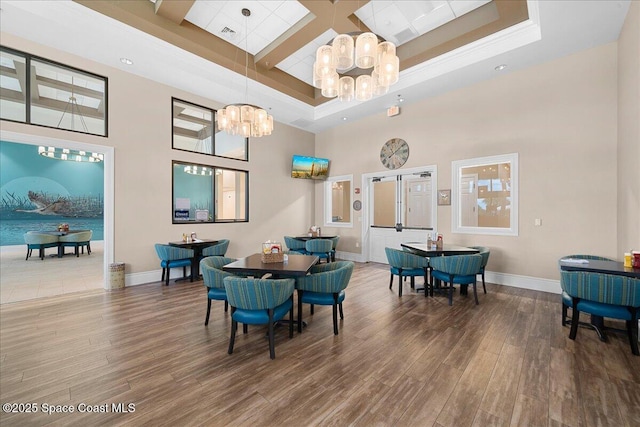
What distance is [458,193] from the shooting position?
19.1ft

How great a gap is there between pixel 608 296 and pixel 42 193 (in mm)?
14799

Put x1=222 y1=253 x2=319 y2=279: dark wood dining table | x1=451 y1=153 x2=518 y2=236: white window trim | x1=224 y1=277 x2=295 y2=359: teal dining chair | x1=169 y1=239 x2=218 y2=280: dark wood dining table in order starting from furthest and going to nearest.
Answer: x1=169 y1=239 x2=218 y2=280: dark wood dining table → x1=451 y1=153 x2=518 y2=236: white window trim → x1=222 y1=253 x2=319 y2=279: dark wood dining table → x1=224 y1=277 x2=295 y2=359: teal dining chair

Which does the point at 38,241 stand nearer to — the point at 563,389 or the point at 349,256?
the point at 349,256

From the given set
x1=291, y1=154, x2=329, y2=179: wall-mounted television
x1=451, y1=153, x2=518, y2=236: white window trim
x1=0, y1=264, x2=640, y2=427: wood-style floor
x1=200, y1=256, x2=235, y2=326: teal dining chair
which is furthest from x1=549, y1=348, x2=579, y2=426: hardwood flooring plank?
x1=291, y1=154, x2=329, y2=179: wall-mounted television

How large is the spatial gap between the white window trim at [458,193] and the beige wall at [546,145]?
9 centimetres

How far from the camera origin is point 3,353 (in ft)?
8.73

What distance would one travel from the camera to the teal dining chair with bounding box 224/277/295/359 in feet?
8.16

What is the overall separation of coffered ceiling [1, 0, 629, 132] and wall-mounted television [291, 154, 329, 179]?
264 centimetres

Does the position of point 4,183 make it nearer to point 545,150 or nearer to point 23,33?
point 23,33

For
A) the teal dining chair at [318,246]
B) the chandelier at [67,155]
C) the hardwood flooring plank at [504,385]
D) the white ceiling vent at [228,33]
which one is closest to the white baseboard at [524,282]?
the hardwood flooring plank at [504,385]

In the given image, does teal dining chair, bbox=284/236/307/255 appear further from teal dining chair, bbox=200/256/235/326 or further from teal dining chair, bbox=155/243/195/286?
teal dining chair, bbox=200/256/235/326

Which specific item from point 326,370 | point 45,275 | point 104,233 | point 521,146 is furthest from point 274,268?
point 45,275

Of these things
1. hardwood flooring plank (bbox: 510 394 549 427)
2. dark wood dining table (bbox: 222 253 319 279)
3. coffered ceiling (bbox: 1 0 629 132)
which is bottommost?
hardwood flooring plank (bbox: 510 394 549 427)

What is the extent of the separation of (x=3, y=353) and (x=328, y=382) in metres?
3.39
